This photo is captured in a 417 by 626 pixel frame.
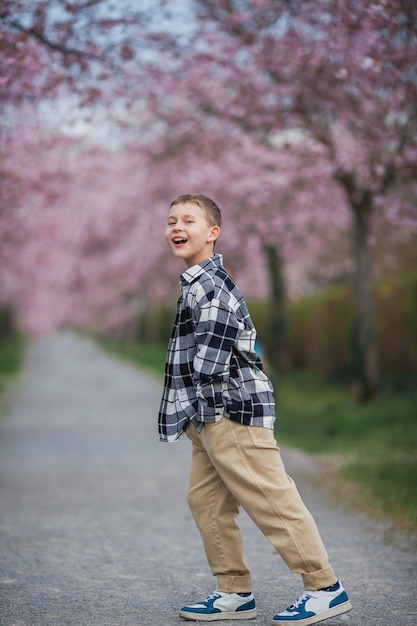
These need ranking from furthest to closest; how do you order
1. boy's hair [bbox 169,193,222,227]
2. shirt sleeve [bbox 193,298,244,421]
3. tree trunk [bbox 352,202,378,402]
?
1. tree trunk [bbox 352,202,378,402]
2. boy's hair [bbox 169,193,222,227]
3. shirt sleeve [bbox 193,298,244,421]

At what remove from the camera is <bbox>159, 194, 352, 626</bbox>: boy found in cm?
361

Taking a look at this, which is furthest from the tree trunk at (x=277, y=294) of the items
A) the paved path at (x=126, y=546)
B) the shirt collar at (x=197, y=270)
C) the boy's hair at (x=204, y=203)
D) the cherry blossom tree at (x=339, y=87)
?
the shirt collar at (x=197, y=270)

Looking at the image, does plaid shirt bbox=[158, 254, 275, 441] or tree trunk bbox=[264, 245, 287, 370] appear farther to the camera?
tree trunk bbox=[264, 245, 287, 370]

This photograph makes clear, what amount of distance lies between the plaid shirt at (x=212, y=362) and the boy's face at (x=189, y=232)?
0.08 metres

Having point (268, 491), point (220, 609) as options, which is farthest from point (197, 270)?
point (220, 609)

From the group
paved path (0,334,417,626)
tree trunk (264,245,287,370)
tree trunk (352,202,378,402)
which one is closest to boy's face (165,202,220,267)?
paved path (0,334,417,626)

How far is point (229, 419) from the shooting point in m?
3.65

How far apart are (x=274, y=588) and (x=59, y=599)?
109 centimetres

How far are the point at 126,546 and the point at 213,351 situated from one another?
8.27ft

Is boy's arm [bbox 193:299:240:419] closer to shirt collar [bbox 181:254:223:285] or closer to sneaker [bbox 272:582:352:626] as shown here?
shirt collar [bbox 181:254:223:285]

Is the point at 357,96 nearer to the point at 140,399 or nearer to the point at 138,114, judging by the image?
the point at 138,114

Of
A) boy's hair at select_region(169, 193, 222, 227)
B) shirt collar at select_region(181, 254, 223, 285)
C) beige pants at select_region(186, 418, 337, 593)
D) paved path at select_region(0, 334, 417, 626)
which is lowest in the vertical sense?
paved path at select_region(0, 334, 417, 626)

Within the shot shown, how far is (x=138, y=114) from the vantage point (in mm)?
14461

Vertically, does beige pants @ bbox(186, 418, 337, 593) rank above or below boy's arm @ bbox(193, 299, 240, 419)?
below
